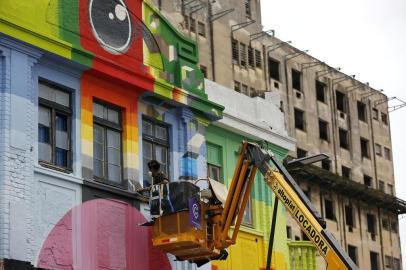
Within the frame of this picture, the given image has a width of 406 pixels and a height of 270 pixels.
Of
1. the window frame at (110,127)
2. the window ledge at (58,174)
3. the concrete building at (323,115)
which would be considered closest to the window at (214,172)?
the window frame at (110,127)

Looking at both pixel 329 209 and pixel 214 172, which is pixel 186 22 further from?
pixel 214 172

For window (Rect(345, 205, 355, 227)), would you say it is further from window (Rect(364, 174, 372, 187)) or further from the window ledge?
the window ledge

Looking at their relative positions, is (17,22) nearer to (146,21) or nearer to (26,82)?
(26,82)

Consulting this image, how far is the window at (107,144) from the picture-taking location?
28.0 meters

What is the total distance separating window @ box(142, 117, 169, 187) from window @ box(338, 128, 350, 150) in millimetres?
49641

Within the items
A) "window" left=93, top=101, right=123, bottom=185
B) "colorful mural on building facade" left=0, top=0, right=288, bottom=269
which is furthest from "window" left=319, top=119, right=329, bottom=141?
"window" left=93, top=101, right=123, bottom=185

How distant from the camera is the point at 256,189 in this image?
33.7 metres

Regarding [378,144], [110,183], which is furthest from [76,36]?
[378,144]

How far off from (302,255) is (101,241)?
29.9 feet

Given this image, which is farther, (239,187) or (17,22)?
(239,187)

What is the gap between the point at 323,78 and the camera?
256 ft

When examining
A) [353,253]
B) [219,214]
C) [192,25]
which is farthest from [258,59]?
[219,214]

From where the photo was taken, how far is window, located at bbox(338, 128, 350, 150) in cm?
7925

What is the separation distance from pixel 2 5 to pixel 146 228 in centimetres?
672
